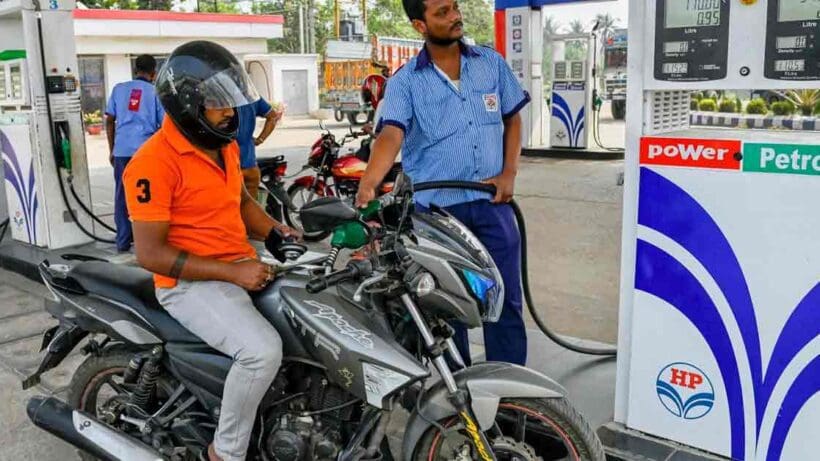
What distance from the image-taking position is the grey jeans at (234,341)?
2611 mm

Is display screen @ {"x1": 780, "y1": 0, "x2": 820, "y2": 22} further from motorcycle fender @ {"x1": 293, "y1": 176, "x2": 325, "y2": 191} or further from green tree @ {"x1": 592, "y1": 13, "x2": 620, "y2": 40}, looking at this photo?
green tree @ {"x1": 592, "y1": 13, "x2": 620, "y2": 40}

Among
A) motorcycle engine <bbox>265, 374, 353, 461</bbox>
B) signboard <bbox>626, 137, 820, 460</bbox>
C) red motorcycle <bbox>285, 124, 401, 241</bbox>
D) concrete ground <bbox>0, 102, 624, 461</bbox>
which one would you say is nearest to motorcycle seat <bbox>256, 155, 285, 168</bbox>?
red motorcycle <bbox>285, 124, 401, 241</bbox>

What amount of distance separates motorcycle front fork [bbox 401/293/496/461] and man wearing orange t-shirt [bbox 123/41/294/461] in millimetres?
485

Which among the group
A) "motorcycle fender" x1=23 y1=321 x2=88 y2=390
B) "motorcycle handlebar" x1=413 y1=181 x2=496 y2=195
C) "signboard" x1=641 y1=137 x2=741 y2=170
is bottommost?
"motorcycle fender" x1=23 y1=321 x2=88 y2=390

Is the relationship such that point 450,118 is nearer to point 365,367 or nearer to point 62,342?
point 365,367

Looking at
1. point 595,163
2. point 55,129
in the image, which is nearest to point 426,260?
point 55,129

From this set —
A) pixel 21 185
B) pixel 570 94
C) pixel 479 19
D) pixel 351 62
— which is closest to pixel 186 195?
pixel 21 185

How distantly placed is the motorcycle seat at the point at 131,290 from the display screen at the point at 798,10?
7.38ft

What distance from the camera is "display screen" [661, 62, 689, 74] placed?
281cm

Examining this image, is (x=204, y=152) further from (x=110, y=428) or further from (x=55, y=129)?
(x=55, y=129)

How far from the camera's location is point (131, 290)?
3080 millimetres

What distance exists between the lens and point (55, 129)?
22.1 ft

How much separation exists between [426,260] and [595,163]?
37.5 ft

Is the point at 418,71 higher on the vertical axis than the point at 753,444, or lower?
higher
